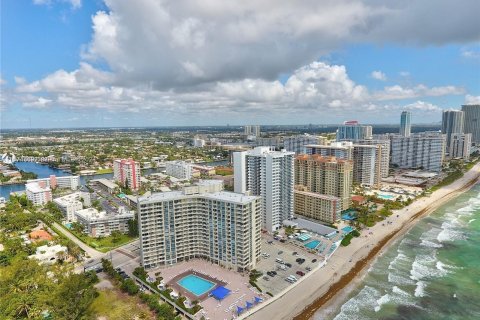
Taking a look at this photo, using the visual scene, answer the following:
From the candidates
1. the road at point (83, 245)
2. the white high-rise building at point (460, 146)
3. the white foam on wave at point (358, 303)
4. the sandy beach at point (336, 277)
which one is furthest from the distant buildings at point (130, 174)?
the white high-rise building at point (460, 146)

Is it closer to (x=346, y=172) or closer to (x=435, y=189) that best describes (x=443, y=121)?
(x=435, y=189)

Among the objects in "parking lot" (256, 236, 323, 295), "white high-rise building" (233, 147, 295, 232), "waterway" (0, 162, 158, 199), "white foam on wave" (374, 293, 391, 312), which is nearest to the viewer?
"white foam on wave" (374, 293, 391, 312)

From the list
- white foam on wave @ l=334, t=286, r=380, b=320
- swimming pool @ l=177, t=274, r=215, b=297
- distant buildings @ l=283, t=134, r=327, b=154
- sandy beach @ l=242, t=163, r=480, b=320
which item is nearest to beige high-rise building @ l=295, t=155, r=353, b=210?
sandy beach @ l=242, t=163, r=480, b=320

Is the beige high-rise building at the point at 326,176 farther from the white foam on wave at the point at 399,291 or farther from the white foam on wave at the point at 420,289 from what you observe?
the white foam on wave at the point at 399,291

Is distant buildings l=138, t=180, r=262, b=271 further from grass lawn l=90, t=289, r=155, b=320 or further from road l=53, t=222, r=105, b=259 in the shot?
road l=53, t=222, r=105, b=259

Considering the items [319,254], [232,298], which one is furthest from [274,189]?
[232,298]

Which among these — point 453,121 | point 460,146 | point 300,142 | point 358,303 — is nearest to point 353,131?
point 300,142

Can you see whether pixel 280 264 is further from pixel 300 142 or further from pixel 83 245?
pixel 300 142
